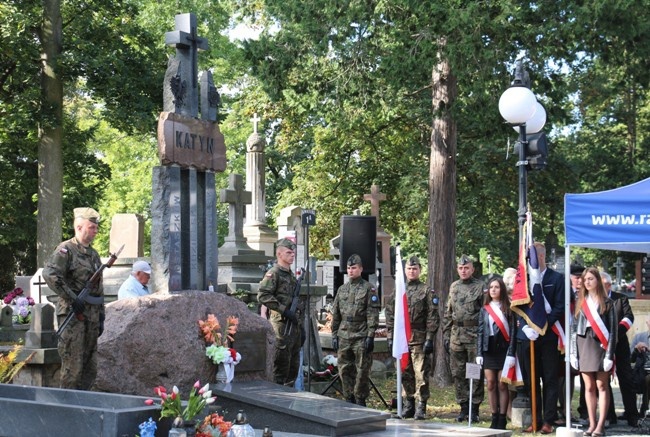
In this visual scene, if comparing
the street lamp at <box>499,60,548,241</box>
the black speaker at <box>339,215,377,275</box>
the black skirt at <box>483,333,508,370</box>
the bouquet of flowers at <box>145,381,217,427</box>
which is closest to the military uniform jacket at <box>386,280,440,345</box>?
the black skirt at <box>483,333,508,370</box>

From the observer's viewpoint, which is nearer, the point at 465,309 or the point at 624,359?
the point at 624,359

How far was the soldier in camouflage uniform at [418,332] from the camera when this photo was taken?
13.0 m

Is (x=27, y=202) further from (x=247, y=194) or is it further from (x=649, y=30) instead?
(x=649, y=30)

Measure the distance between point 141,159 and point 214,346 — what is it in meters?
33.3

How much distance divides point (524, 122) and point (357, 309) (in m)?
3.14

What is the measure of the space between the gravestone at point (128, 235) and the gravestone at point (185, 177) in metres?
10.2

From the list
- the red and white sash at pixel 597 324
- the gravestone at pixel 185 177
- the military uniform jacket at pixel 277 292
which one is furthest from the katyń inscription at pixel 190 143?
the red and white sash at pixel 597 324

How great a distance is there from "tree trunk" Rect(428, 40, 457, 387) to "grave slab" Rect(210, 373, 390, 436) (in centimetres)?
732

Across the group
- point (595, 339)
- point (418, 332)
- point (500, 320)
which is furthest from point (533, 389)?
point (418, 332)

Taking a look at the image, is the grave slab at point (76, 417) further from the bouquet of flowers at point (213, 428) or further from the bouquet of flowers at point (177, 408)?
the bouquet of flowers at point (213, 428)

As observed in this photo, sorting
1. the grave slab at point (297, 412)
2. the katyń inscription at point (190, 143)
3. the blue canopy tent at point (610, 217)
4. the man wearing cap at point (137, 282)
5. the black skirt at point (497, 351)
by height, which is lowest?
the grave slab at point (297, 412)

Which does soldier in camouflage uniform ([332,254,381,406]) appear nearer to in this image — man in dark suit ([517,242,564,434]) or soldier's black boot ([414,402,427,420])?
soldier's black boot ([414,402,427,420])

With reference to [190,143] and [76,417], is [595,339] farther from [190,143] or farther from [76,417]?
[76,417]

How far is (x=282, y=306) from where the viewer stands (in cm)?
1227
